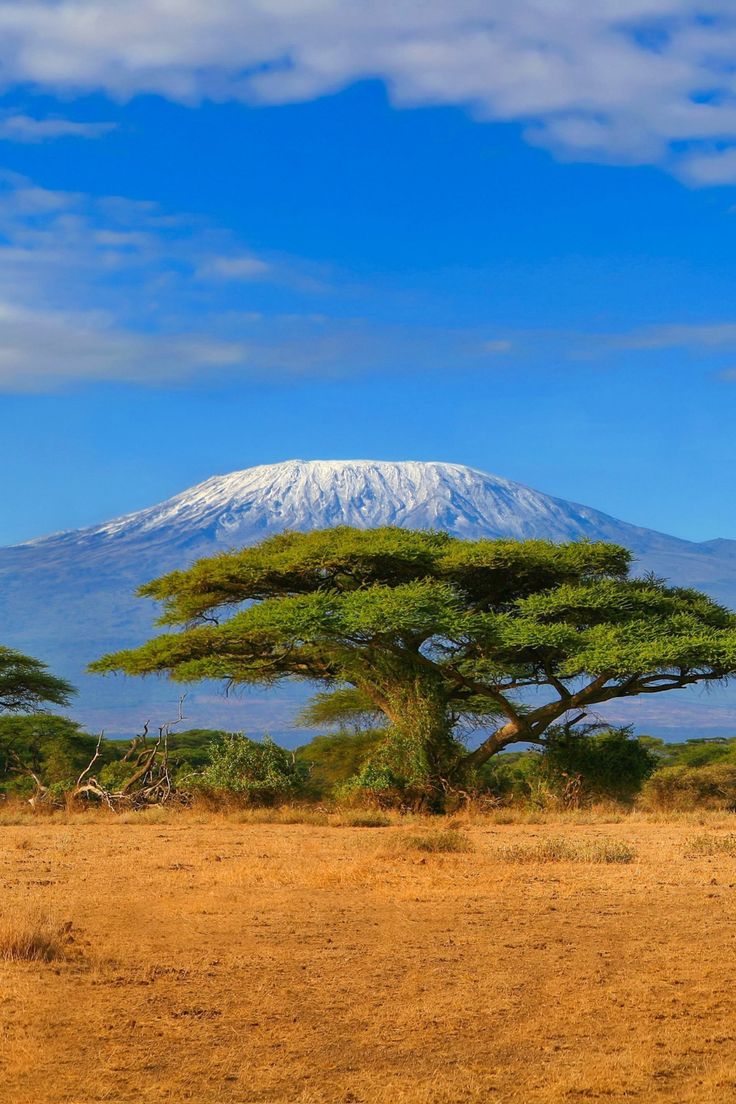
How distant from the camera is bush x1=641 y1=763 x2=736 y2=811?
27172mm

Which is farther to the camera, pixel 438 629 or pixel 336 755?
pixel 336 755

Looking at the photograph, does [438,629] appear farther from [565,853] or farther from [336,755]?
[565,853]

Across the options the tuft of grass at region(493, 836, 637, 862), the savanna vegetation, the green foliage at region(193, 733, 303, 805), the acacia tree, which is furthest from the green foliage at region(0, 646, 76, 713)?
the tuft of grass at region(493, 836, 637, 862)

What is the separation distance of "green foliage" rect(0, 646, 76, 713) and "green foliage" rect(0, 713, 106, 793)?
568mm

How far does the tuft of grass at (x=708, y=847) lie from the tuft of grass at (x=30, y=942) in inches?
376

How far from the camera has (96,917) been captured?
1275 cm

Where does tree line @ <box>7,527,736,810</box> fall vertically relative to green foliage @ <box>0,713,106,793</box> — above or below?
above

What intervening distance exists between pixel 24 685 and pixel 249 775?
1633cm

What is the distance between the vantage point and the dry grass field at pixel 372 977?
310 inches

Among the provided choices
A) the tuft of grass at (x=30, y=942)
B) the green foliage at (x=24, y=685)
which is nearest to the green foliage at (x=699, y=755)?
the green foliage at (x=24, y=685)

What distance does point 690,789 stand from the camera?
2853 cm

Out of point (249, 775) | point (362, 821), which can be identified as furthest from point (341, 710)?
point (362, 821)

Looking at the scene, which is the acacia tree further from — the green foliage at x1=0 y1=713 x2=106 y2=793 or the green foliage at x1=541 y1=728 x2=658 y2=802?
the green foliage at x1=0 y1=713 x2=106 y2=793

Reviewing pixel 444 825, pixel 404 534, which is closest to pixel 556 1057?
pixel 444 825
